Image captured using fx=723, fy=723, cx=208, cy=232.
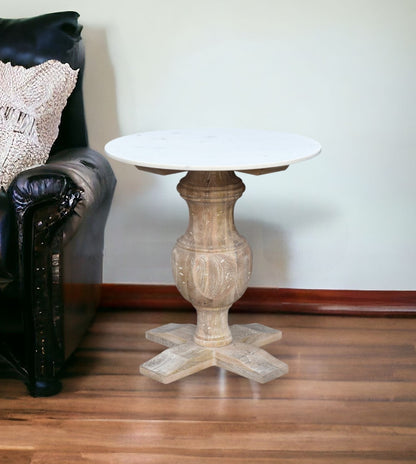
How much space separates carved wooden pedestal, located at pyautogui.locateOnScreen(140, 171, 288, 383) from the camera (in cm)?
188

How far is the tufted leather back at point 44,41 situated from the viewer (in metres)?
2.10

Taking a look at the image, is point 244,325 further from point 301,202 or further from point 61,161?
point 61,161

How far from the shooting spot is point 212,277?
6.22ft

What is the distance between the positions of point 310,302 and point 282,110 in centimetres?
64

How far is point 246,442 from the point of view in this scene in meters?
1.64

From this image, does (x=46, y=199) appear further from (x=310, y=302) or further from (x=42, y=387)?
(x=310, y=302)

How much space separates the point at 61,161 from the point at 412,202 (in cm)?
114

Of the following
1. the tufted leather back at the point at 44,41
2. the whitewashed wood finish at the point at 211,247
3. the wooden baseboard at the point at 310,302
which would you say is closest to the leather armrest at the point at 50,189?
the whitewashed wood finish at the point at 211,247

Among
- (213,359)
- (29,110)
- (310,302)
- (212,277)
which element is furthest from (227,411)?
(29,110)

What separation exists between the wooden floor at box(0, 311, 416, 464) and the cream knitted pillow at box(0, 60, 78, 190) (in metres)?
0.59

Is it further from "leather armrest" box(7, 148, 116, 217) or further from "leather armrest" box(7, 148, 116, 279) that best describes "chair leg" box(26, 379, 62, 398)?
"leather armrest" box(7, 148, 116, 217)

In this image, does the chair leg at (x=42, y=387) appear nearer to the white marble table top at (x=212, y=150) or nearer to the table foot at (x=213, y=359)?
the table foot at (x=213, y=359)

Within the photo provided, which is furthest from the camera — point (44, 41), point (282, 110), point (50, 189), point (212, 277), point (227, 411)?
point (282, 110)

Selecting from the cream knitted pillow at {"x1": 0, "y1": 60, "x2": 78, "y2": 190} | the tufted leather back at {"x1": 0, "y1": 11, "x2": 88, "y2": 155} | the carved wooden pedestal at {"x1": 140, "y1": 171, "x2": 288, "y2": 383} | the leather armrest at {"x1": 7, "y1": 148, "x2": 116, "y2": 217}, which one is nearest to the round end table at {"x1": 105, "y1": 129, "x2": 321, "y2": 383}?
the carved wooden pedestal at {"x1": 140, "y1": 171, "x2": 288, "y2": 383}
